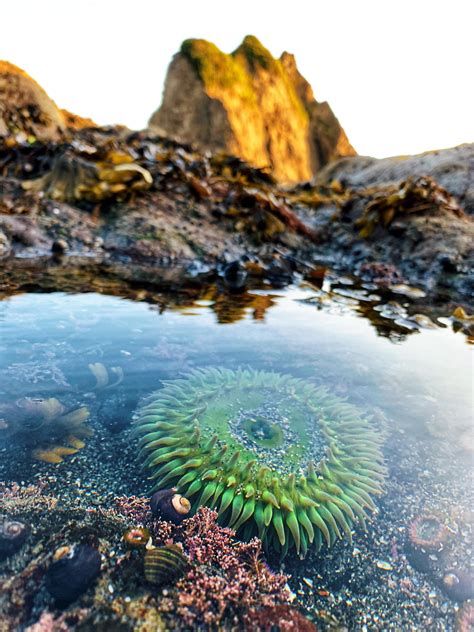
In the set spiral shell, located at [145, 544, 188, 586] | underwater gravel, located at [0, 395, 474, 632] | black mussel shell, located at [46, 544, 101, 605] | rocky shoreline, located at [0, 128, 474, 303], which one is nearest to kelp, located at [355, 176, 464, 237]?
rocky shoreline, located at [0, 128, 474, 303]

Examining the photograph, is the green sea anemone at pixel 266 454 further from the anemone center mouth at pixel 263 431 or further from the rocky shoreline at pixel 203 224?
the rocky shoreline at pixel 203 224

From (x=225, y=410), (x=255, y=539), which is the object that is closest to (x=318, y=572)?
(x=255, y=539)

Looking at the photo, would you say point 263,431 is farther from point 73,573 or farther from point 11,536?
point 11,536

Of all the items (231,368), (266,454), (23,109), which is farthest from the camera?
(23,109)

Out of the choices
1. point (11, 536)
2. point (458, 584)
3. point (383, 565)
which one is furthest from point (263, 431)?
point (11, 536)

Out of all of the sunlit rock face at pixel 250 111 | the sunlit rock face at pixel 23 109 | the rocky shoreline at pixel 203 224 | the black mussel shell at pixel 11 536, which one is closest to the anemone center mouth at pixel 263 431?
the black mussel shell at pixel 11 536
